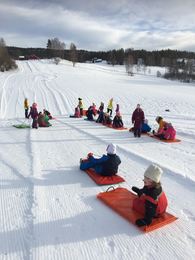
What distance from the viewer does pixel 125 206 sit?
5.27 metres

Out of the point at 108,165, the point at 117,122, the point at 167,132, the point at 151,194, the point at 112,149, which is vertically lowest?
the point at 117,122

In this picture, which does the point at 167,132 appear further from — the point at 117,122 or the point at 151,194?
the point at 151,194

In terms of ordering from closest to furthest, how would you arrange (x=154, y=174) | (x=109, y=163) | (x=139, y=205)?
(x=154, y=174), (x=139, y=205), (x=109, y=163)

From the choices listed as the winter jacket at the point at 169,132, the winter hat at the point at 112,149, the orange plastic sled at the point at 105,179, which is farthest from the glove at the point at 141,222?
the winter jacket at the point at 169,132

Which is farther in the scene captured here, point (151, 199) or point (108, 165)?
point (108, 165)

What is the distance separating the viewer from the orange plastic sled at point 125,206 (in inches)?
186

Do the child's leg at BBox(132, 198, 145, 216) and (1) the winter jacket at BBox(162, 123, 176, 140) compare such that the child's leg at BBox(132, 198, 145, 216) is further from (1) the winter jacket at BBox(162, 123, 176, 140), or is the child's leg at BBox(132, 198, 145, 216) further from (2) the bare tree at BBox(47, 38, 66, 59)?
(2) the bare tree at BBox(47, 38, 66, 59)

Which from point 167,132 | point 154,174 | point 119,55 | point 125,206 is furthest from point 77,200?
point 119,55

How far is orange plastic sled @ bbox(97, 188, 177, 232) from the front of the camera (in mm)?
4730

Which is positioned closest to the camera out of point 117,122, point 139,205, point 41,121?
point 139,205

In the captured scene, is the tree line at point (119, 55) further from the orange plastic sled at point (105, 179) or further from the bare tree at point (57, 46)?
the orange plastic sled at point (105, 179)

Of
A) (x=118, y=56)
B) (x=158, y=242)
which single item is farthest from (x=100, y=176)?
(x=118, y=56)

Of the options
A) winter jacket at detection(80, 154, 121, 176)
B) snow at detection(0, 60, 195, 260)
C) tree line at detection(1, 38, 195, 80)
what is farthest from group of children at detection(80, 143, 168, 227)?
tree line at detection(1, 38, 195, 80)

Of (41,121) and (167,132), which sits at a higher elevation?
(167,132)
